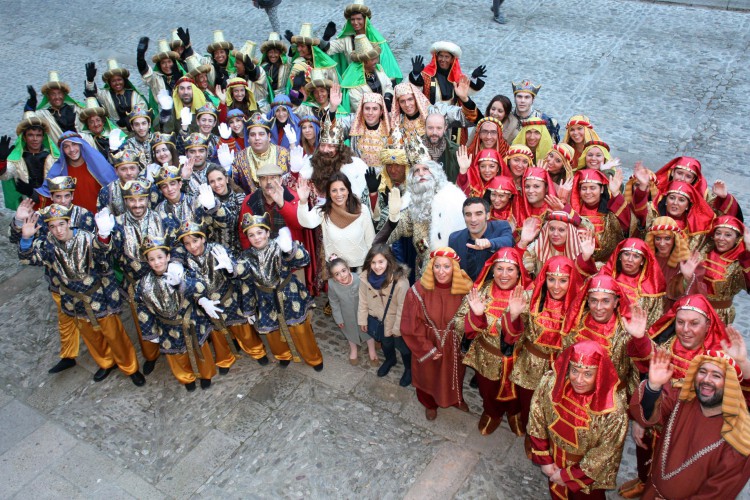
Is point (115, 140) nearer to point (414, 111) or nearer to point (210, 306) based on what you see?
point (210, 306)

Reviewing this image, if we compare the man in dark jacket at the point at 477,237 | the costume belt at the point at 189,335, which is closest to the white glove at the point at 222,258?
the costume belt at the point at 189,335

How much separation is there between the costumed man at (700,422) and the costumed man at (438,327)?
5.31 feet

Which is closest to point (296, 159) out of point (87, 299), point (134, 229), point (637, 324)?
point (134, 229)

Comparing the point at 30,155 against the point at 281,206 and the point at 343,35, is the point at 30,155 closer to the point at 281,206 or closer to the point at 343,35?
the point at 281,206

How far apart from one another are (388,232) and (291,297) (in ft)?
4.03

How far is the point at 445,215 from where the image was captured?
6367 mm

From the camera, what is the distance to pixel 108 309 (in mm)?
6637

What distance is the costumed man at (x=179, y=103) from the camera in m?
9.02

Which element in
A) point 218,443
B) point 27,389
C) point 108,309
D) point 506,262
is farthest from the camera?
point 27,389

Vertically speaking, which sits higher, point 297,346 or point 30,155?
point 30,155

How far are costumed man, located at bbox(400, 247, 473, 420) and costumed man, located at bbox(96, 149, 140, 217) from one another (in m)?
3.67

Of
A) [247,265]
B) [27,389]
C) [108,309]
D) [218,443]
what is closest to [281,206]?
[247,265]

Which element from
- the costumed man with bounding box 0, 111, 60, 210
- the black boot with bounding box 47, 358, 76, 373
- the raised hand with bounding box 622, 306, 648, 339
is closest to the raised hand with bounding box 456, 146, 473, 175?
the raised hand with bounding box 622, 306, 648, 339

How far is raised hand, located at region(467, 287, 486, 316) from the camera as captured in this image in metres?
5.16
